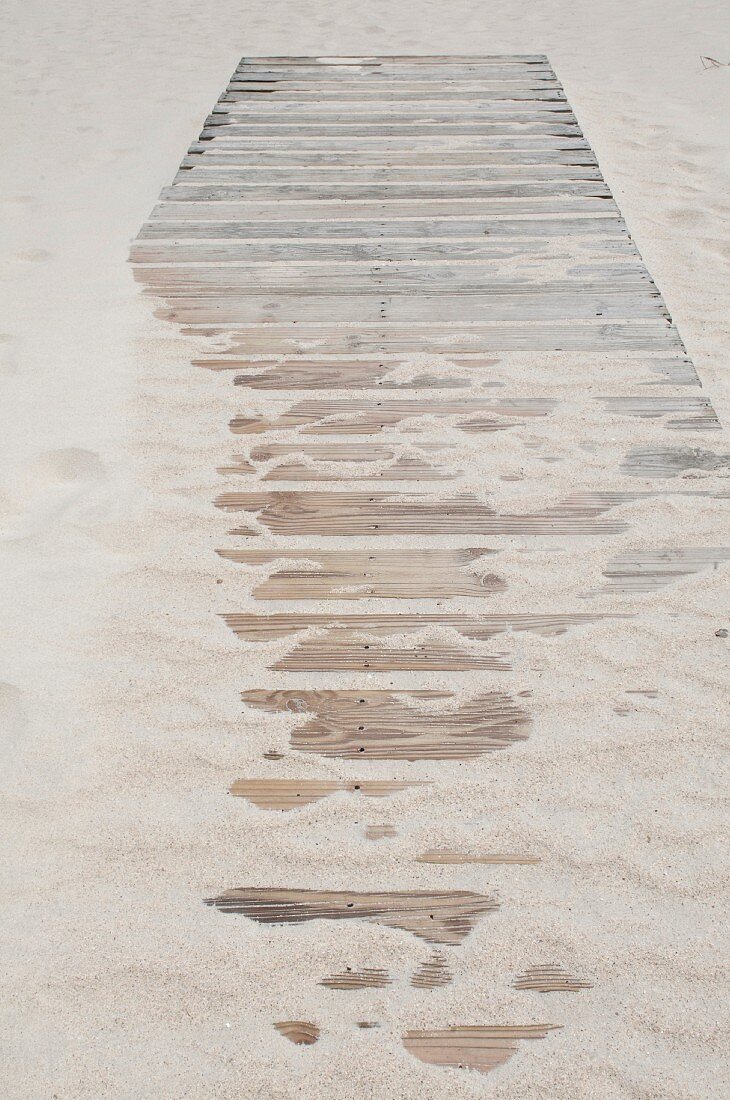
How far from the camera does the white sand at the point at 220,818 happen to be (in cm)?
147

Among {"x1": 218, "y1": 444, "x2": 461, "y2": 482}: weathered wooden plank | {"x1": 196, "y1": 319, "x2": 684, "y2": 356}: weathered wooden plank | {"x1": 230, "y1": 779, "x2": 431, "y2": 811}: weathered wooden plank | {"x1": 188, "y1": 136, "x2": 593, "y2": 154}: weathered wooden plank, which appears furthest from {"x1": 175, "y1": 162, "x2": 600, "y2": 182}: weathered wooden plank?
{"x1": 230, "y1": 779, "x2": 431, "y2": 811}: weathered wooden plank

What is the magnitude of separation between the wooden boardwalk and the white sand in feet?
0.11

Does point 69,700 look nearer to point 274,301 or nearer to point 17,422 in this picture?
point 17,422

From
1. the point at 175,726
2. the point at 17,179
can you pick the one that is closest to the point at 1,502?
the point at 175,726

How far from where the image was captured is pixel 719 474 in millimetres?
2623

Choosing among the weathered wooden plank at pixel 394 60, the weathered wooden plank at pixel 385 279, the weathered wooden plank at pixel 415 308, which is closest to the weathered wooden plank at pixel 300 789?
the weathered wooden plank at pixel 415 308

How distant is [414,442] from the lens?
2.77m

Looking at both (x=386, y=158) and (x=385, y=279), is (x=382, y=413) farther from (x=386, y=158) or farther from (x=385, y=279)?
(x=386, y=158)

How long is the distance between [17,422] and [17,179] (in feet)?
7.31

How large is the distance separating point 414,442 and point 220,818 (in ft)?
4.45

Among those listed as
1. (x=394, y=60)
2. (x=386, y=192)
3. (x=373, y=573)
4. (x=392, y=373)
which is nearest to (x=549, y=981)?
(x=373, y=573)

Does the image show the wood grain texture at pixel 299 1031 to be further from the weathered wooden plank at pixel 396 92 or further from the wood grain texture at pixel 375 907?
the weathered wooden plank at pixel 396 92

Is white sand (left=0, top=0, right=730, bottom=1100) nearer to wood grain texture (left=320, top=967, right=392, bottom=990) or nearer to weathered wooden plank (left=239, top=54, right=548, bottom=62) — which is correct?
wood grain texture (left=320, top=967, right=392, bottom=990)

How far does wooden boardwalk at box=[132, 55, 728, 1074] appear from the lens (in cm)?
183
